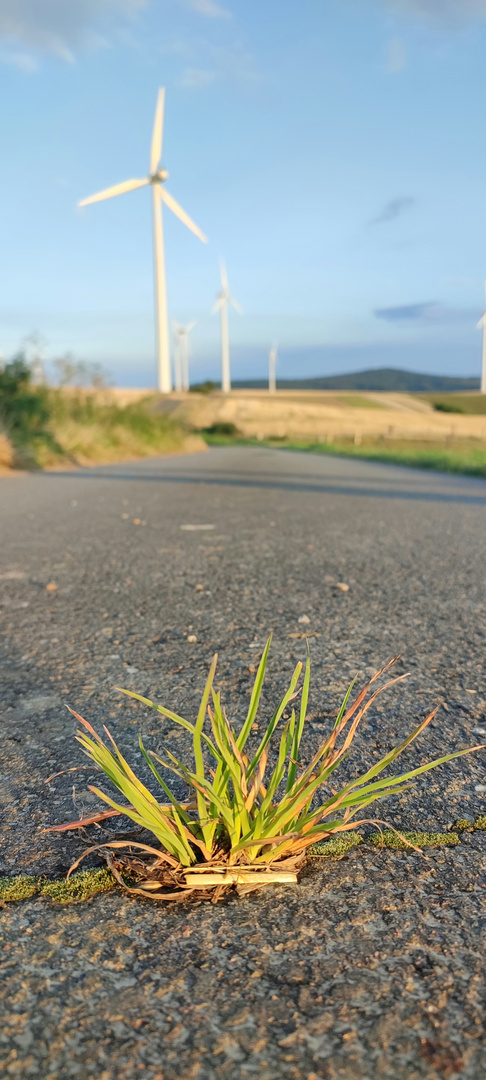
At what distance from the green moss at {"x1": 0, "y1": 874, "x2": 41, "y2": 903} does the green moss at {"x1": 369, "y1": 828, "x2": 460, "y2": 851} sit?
2.05 feet

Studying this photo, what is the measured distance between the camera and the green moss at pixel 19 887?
4.27ft

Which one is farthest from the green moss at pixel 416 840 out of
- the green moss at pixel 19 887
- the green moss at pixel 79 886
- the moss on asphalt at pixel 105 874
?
the green moss at pixel 19 887

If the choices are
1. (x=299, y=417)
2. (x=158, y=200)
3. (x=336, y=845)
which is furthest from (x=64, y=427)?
(x=299, y=417)

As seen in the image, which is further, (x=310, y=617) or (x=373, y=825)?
(x=310, y=617)

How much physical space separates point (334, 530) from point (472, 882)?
202 inches

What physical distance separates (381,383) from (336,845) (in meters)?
163

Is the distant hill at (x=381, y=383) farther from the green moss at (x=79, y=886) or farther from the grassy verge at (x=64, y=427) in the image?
the green moss at (x=79, y=886)

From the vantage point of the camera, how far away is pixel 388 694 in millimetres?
2322

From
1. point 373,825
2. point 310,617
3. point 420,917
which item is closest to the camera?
point 420,917

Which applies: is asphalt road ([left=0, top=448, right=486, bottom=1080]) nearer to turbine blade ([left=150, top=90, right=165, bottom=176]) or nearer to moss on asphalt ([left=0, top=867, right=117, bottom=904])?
moss on asphalt ([left=0, top=867, right=117, bottom=904])

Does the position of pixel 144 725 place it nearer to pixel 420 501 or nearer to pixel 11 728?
pixel 11 728

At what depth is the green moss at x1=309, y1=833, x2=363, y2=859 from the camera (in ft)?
4.79

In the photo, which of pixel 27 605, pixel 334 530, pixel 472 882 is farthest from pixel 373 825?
pixel 334 530

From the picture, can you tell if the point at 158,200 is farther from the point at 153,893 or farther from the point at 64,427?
the point at 153,893
